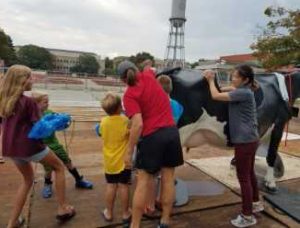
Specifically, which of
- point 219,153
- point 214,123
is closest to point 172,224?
point 214,123

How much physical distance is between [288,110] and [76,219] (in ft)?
9.83

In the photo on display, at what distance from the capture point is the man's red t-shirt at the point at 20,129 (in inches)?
125

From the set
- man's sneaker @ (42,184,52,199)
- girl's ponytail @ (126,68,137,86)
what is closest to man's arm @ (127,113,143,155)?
girl's ponytail @ (126,68,137,86)

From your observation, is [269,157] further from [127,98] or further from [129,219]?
[127,98]

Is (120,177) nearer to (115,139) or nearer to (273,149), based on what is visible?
(115,139)

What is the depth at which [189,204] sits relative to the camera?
430cm

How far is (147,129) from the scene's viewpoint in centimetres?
325

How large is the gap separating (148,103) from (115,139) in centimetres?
62

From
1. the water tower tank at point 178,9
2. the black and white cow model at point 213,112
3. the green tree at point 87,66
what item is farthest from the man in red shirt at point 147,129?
the green tree at point 87,66

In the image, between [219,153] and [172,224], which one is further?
[219,153]

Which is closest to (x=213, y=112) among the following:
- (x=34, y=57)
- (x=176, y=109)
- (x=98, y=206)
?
(x=176, y=109)

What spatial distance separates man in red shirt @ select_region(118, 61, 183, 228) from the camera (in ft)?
10.3

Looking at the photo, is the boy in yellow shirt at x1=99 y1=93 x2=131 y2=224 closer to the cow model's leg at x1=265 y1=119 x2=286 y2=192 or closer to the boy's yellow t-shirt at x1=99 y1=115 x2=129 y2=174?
the boy's yellow t-shirt at x1=99 y1=115 x2=129 y2=174

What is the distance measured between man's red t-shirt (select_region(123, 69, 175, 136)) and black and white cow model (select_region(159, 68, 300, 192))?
3.06 ft
